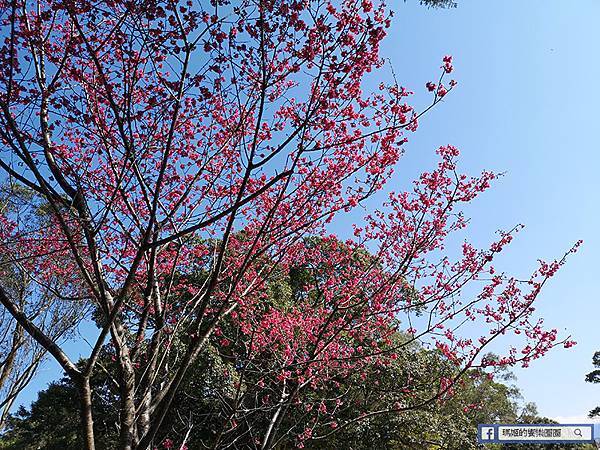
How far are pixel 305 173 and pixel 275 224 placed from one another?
49 centimetres

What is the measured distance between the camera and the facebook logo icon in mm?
11309

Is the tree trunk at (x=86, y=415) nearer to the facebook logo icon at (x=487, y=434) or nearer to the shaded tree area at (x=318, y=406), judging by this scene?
the shaded tree area at (x=318, y=406)

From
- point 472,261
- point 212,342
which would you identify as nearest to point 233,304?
point 472,261

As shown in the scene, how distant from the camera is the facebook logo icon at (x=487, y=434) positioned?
11.3 meters

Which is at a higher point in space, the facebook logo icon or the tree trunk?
the facebook logo icon

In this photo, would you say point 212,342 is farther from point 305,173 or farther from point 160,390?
point 305,173

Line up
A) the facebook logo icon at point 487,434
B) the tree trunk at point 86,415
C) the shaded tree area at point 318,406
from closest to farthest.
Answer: the tree trunk at point 86,415 < the shaded tree area at point 318,406 < the facebook logo icon at point 487,434

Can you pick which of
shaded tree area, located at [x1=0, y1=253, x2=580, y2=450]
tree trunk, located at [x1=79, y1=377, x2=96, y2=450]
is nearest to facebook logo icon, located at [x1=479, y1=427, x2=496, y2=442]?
shaded tree area, located at [x1=0, y1=253, x2=580, y2=450]

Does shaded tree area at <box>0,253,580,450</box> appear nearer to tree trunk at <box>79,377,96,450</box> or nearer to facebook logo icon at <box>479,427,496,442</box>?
facebook logo icon at <box>479,427,496,442</box>

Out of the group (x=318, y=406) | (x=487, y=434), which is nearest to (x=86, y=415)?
(x=318, y=406)

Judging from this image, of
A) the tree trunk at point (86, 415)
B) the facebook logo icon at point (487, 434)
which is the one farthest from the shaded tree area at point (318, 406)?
the tree trunk at point (86, 415)

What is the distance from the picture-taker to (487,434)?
12.2 metres

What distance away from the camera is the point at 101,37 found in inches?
123

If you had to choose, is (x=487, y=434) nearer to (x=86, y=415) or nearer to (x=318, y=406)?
(x=318, y=406)
